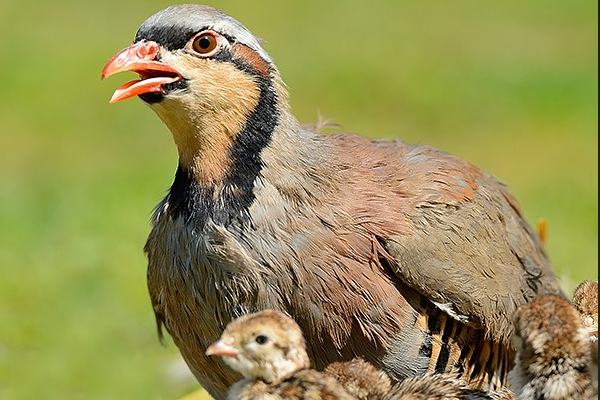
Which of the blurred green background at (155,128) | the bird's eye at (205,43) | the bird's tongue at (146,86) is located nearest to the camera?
the bird's tongue at (146,86)

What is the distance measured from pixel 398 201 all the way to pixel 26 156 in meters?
9.87

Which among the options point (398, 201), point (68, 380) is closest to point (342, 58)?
point (68, 380)

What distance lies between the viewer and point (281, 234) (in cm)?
532

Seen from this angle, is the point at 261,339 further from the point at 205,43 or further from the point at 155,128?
the point at 155,128

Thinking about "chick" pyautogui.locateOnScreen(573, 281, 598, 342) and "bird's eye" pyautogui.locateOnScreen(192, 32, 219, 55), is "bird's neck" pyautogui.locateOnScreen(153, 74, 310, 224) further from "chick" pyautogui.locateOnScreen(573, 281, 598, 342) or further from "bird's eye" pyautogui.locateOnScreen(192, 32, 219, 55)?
"chick" pyautogui.locateOnScreen(573, 281, 598, 342)

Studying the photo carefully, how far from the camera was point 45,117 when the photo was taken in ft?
52.3

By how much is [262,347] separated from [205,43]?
145cm

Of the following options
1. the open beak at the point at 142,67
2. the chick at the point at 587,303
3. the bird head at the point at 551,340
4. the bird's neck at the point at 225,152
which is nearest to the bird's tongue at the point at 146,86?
the open beak at the point at 142,67

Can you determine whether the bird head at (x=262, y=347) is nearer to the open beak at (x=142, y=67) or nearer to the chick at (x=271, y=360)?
the chick at (x=271, y=360)

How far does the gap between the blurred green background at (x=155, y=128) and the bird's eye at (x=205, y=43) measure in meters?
3.31

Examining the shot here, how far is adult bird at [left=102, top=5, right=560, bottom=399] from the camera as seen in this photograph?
5.25m

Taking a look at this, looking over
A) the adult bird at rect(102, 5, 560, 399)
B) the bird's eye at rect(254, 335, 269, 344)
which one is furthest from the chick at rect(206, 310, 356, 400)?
the adult bird at rect(102, 5, 560, 399)

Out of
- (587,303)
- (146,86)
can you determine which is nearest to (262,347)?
(146,86)

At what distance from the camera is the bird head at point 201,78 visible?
515 cm
